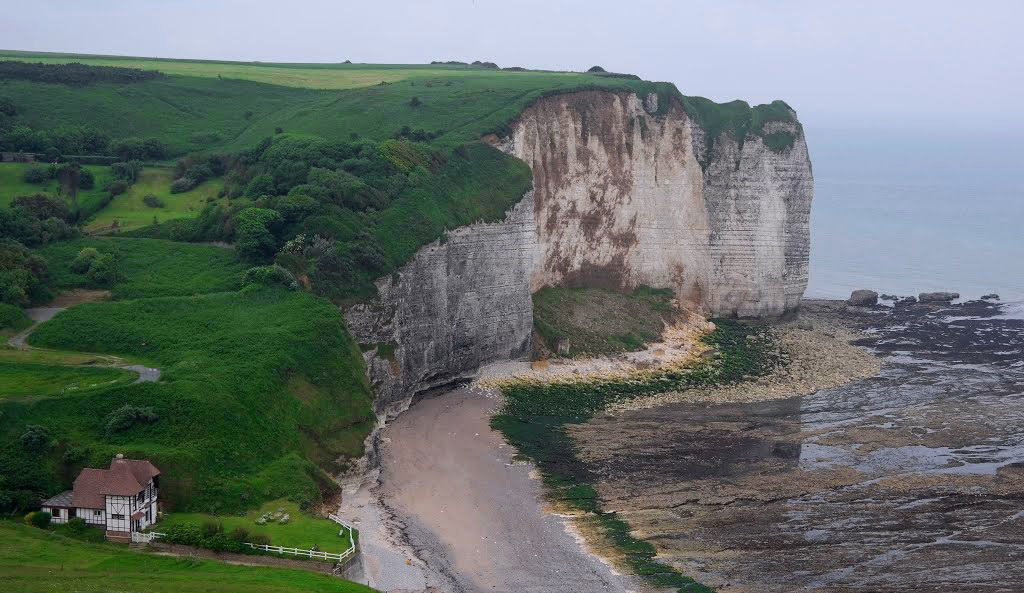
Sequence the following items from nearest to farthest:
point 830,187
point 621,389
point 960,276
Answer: point 621,389 < point 960,276 < point 830,187

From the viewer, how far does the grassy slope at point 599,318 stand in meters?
75.8

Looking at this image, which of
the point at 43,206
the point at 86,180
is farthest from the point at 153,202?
the point at 43,206

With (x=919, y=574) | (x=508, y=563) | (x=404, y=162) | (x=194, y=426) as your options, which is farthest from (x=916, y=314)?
(x=194, y=426)

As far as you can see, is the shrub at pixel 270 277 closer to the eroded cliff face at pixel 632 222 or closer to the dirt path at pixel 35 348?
the dirt path at pixel 35 348

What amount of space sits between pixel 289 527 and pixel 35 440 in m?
10.1


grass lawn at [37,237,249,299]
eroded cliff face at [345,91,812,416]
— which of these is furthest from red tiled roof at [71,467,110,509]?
eroded cliff face at [345,91,812,416]

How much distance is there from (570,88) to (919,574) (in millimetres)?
52224

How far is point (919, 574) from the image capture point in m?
42.5

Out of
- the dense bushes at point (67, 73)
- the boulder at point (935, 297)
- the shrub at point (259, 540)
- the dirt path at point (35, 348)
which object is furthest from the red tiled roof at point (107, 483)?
the boulder at point (935, 297)

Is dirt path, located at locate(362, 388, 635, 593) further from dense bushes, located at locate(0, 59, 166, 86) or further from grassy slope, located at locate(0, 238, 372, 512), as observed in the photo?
dense bushes, located at locate(0, 59, 166, 86)

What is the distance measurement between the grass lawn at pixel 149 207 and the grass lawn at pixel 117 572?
36.2 meters

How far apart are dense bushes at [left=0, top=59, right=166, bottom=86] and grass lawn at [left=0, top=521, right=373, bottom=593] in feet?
210

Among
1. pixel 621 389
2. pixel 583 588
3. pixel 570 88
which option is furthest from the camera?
pixel 570 88

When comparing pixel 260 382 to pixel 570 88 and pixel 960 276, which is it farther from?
pixel 960 276
